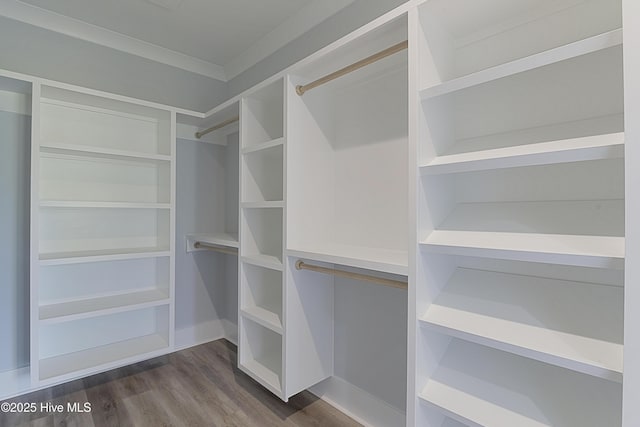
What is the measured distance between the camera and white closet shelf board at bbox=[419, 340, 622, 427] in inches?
37.3

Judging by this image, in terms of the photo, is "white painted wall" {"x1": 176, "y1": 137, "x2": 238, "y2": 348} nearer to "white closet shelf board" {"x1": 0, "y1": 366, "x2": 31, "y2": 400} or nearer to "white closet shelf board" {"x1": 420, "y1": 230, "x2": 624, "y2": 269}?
"white closet shelf board" {"x1": 0, "y1": 366, "x2": 31, "y2": 400}

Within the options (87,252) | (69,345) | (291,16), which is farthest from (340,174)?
(69,345)

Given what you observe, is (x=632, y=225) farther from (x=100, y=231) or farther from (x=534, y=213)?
(x=100, y=231)

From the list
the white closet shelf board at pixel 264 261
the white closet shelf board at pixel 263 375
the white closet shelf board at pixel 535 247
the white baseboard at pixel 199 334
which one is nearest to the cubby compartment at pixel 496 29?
the white closet shelf board at pixel 535 247

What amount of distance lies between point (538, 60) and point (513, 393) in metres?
1.05

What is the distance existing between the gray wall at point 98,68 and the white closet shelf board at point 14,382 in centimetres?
199

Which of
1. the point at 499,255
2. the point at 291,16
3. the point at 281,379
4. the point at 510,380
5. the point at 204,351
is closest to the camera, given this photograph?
the point at 499,255

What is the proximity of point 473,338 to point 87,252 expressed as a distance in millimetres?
2456

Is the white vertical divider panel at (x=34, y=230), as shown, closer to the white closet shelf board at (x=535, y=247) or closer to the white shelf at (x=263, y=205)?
the white shelf at (x=263, y=205)

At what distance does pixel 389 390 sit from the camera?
1.67 meters

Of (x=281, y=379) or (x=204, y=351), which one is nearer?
(x=281, y=379)

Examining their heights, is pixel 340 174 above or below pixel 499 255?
above

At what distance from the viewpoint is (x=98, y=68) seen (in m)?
2.37

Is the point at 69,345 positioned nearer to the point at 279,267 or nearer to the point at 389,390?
the point at 279,267
